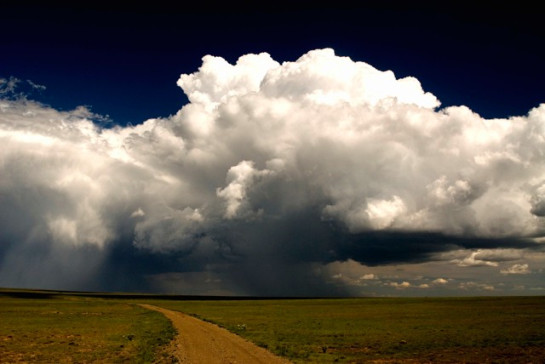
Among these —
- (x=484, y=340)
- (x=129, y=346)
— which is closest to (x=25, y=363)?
(x=129, y=346)

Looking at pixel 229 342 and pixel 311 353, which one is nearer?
pixel 311 353

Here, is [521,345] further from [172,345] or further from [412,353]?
[172,345]

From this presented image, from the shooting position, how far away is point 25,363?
27.6 m

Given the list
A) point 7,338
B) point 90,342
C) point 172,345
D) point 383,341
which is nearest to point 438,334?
point 383,341

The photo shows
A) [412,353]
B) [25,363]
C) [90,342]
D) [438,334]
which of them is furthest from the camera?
[438,334]

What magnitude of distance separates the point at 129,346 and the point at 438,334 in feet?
109

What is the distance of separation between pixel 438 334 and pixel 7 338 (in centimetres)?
4568

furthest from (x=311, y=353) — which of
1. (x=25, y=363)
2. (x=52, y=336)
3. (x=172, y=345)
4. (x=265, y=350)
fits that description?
(x=52, y=336)

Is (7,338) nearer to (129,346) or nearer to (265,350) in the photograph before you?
(129,346)

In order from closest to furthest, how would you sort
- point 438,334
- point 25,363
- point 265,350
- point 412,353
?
point 25,363 < point 265,350 < point 412,353 < point 438,334

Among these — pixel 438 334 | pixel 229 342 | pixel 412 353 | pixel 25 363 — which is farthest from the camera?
pixel 438 334

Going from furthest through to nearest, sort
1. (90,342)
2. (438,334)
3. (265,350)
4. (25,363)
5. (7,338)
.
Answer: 1. (438,334)
2. (7,338)
3. (90,342)
4. (265,350)
5. (25,363)

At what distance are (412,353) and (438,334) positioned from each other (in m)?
16.0

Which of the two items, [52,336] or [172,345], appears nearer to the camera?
[172,345]
